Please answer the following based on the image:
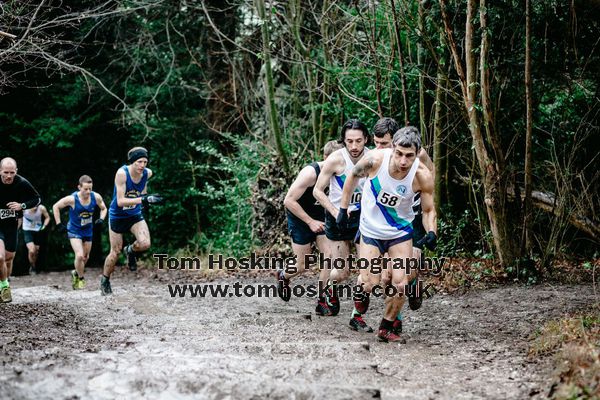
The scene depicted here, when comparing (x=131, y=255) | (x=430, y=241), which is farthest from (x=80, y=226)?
(x=430, y=241)

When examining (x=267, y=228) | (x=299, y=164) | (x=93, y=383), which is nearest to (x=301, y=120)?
(x=299, y=164)

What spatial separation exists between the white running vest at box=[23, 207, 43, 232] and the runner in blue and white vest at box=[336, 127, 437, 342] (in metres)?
12.4

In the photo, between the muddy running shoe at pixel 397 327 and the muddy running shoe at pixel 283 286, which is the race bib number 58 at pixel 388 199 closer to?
the muddy running shoe at pixel 397 327

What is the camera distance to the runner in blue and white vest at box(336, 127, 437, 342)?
6184 mm

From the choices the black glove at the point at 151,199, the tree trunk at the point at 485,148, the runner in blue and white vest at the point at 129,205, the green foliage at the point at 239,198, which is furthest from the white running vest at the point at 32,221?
the tree trunk at the point at 485,148

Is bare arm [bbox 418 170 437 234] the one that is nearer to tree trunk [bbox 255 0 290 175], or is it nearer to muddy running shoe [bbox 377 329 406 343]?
muddy running shoe [bbox 377 329 406 343]

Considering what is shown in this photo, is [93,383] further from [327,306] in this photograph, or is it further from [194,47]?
[194,47]

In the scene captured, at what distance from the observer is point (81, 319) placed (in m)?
7.90

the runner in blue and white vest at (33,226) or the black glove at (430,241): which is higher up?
the black glove at (430,241)

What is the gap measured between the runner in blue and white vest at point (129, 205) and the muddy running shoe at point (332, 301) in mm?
3308

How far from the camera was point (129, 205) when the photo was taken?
1002 cm

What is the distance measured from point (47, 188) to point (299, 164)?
921cm

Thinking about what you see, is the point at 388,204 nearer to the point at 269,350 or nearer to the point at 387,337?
the point at 387,337

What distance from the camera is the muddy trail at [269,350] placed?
4168 mm
